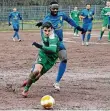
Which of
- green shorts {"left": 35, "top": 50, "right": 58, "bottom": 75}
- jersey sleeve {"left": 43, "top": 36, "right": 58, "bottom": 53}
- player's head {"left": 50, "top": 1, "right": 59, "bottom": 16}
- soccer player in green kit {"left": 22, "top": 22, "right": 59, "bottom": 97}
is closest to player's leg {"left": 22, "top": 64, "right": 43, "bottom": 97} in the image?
soccer player in green kit {"left": 22, "top": 22, "right": 59, "bottom": 97}

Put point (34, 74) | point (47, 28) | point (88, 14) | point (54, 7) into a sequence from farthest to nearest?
point (88, 14) < point (54, 7) < point (47, 28) < point (34, 74)

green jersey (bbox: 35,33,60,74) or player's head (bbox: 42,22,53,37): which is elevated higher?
player's head (bbox: 42,22,53,37)

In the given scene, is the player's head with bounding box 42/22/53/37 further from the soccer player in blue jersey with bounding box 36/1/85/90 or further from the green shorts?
the soccer player in blue jersey with bounding box 36/1/85/90

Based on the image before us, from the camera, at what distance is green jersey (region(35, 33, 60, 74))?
8.45 meters

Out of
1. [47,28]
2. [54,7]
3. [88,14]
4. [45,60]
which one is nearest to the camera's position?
[47,28]

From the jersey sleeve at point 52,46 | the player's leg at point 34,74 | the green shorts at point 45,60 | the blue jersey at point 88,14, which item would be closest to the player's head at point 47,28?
the jersey sleeve at point 52,46

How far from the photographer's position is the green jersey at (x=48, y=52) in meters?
8.45

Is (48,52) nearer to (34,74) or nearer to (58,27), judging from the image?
(34,74)

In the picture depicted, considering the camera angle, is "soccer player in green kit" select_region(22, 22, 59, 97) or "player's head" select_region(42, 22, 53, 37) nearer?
"soccer player in green kit" select_region(22, 22, 59, 97)

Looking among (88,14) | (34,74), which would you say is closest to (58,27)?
(34,74)

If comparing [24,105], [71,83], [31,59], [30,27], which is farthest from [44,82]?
[30,27]

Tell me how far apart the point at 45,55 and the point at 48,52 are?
332 millimetres

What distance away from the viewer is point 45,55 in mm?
8773

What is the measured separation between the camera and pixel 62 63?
31.4ft
